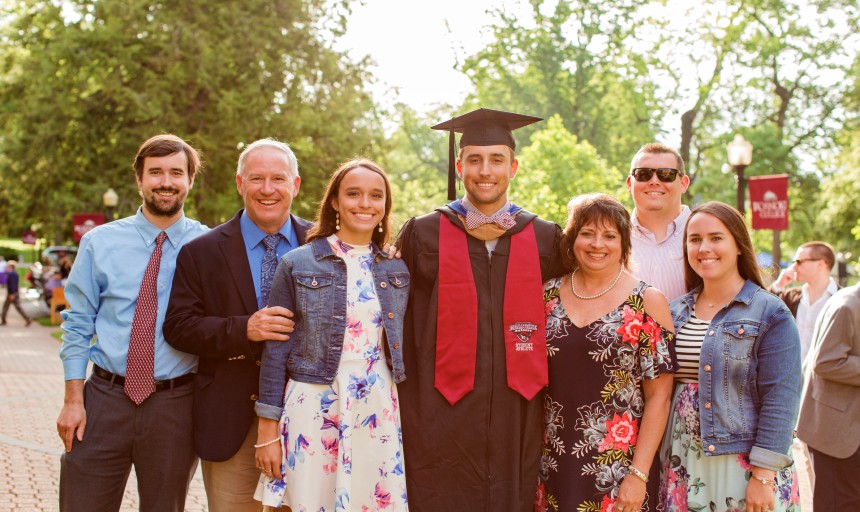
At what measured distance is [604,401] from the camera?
143 inches

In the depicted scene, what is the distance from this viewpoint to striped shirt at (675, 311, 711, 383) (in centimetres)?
369

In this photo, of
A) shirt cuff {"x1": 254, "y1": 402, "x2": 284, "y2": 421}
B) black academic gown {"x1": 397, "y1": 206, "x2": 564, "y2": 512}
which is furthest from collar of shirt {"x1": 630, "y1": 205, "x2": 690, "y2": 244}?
shirt cuff {"x1": 254, "y1": 402, "x2": 284, "y2": 421}

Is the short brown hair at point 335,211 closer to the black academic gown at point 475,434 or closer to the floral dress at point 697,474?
the black academic gown at point 475,434

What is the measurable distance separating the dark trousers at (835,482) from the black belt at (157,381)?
3.59 metres

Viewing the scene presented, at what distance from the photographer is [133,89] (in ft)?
68.5

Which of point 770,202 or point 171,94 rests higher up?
point 171,94

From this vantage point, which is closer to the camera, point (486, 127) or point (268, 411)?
point (268, 411)

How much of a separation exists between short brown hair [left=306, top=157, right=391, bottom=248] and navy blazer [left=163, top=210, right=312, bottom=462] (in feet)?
1.39

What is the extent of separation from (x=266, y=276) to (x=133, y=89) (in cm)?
1882

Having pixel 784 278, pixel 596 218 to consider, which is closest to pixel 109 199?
pixel 784 278

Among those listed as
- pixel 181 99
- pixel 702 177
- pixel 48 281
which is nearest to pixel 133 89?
pixel 181 99

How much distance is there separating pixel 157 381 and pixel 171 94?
60.5 feet

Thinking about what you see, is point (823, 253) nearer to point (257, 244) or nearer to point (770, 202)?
point (257, 244)

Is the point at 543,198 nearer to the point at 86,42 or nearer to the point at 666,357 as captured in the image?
the point at 86,42
